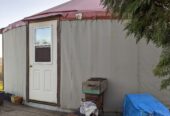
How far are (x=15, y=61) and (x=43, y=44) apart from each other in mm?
1407

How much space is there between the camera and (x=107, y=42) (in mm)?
6199

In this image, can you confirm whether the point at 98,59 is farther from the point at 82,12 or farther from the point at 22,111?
the point at 22,111

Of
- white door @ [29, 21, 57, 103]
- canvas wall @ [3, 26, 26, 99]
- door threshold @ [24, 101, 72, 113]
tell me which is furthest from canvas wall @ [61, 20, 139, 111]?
canvas wall @ [3, 26, 26, 99]

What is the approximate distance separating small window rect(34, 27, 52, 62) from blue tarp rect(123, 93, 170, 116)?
7.87 ft

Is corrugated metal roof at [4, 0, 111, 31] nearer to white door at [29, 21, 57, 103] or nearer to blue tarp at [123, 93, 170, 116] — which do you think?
white door at [29, 21, 57, 103]

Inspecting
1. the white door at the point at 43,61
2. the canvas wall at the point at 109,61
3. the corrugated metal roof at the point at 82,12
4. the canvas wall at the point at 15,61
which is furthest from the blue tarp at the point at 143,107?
the canvas wall at the point at 15,61

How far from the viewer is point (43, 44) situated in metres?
6.83

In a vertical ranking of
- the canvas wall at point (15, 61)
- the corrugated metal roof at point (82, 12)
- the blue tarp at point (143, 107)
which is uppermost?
the corrugated metal roof at point (82, 12)

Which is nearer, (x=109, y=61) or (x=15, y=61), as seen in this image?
(x=109, y=61)

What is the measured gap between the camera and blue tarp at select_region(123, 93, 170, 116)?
14.2ft

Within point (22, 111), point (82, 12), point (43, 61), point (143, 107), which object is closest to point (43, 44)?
point (43, 61)

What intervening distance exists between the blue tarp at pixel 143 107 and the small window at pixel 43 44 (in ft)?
7.87

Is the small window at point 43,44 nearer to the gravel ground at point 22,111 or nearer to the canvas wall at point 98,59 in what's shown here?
the canvas wall at point 98,59

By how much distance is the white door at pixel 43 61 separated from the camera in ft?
21.7
